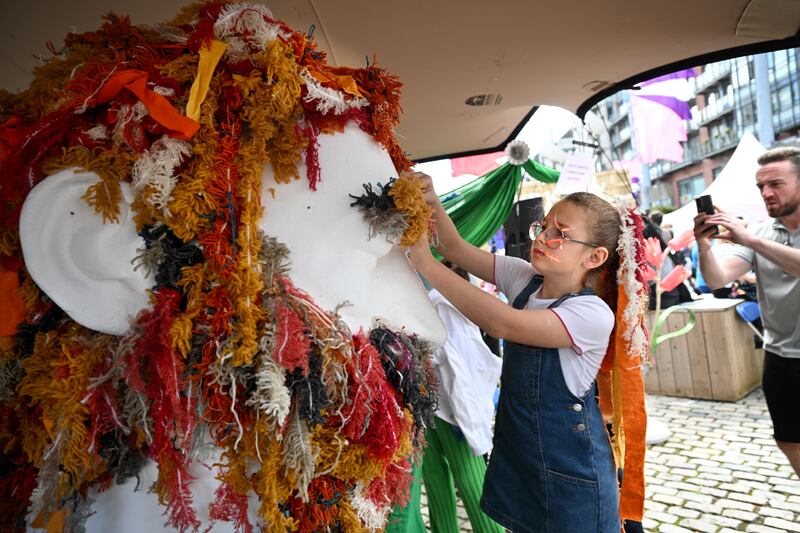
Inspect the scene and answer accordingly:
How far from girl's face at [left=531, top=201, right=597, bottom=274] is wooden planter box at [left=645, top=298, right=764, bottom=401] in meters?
4.25

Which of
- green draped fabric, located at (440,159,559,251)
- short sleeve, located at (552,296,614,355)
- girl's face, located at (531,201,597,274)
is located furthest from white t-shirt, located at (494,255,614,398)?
green draped fabric, located at (440,159,559,251)

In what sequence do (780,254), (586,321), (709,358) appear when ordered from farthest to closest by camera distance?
(709,358), (780,254), (586,321)

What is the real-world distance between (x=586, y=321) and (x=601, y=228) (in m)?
0.31

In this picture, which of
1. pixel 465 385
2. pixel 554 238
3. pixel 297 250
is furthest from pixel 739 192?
pixel 297 250

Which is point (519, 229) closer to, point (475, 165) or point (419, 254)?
point (475, 165)

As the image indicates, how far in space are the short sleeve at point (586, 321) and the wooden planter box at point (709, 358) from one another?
4.25 metres

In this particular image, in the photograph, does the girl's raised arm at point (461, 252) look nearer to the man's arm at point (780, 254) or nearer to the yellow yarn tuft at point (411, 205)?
the yellow yarn tuft at point (411, 205)

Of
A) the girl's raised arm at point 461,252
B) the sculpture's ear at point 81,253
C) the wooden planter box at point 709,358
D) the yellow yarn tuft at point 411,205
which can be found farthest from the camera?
the wooden planter box at point 709,358

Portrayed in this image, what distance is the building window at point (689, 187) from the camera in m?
34.6

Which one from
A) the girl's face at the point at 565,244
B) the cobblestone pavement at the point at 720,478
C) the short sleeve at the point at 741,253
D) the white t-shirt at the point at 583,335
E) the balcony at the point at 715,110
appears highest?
the balcony at the point at 715,110

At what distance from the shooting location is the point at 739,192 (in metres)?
5.88

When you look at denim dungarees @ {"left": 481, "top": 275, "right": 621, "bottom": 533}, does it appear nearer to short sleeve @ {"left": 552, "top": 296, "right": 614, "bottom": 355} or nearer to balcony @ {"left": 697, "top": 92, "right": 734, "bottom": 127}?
short sleeve @ {"left": 552, "top": 296, "right": 614, "bottom": 355}

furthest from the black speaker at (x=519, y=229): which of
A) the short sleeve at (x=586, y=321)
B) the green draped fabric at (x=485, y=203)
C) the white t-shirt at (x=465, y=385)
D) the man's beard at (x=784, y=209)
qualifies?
the short sleeve at (x=586, y=321)

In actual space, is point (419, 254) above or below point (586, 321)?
above
